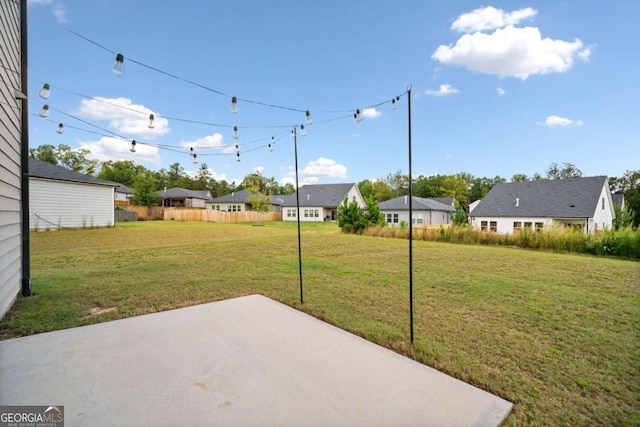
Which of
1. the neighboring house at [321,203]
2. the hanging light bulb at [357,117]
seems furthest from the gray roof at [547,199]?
the hanging light bulb at [357,117]

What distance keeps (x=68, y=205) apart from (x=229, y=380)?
55.9 ft

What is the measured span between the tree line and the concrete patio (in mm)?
24750

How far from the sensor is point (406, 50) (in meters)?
8.53

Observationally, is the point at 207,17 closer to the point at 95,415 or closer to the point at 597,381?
the point at 95,415

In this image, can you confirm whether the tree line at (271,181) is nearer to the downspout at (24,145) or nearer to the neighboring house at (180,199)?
the neighboring house at (180,199)

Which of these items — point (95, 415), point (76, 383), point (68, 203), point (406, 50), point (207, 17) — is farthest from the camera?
point (68, 203)

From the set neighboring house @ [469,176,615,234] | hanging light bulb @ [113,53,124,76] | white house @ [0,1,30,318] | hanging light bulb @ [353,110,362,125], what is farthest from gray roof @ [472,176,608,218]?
white house @ [0,1,30,318]

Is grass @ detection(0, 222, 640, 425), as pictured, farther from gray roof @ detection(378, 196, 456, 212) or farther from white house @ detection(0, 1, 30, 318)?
gray roof @ detection(378, 196, 456, 212)

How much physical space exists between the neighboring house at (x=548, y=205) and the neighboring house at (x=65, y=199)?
2152 centimetres

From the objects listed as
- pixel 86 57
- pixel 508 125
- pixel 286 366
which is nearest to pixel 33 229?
pixel 86 57

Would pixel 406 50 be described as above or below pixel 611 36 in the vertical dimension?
above

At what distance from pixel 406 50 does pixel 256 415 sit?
375 inches

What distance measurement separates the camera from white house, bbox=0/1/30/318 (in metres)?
3.22

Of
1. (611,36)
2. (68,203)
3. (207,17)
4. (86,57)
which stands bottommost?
(68,203)
